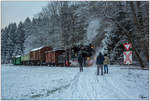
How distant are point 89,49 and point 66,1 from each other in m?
11.8

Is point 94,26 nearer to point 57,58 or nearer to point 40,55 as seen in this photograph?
point 57,58

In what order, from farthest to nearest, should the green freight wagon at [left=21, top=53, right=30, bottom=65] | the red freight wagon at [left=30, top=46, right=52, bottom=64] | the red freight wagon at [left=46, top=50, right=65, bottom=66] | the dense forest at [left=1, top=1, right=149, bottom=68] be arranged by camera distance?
the green freight wagon at [left=21, top=53, right=30, bottom=65] < the red freight wagon at [left=30, top=46, right=52, bottom=64] < the red freight wagon at [left=46, top=50, right=65, bottom=66] < the dense forest at [left=1, top=1, right=149, bottom=68]

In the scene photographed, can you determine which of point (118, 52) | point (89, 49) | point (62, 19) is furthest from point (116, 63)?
point (62, 19)

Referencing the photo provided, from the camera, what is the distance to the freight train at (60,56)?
28381 mm

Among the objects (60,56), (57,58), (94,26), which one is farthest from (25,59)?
(94,26)

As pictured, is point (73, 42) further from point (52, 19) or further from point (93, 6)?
point (93, 6)

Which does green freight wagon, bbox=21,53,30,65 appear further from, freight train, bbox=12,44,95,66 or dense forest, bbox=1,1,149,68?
dense forest, bbox=1,1,149,68

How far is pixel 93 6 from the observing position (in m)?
15.1

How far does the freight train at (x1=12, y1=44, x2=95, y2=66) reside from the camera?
28.4 metres

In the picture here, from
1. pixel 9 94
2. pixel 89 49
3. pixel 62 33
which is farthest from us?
pixel 89 49

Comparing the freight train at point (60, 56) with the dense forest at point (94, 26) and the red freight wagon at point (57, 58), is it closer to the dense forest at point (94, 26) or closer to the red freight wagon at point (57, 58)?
the red freight wagon at point (57, 58)

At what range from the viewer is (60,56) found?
94.8 ft

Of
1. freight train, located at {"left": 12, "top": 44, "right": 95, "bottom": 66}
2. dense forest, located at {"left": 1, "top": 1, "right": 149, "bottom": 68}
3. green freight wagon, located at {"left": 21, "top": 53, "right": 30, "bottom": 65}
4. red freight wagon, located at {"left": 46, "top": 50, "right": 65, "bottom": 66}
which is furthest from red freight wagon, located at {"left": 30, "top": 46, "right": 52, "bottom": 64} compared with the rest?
green freight wagon, located at {"left": 21, "top": 53, "right": 30, "bottom": 65}

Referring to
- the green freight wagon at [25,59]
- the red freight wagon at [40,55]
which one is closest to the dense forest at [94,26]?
the red freight wagon at [40,55]
